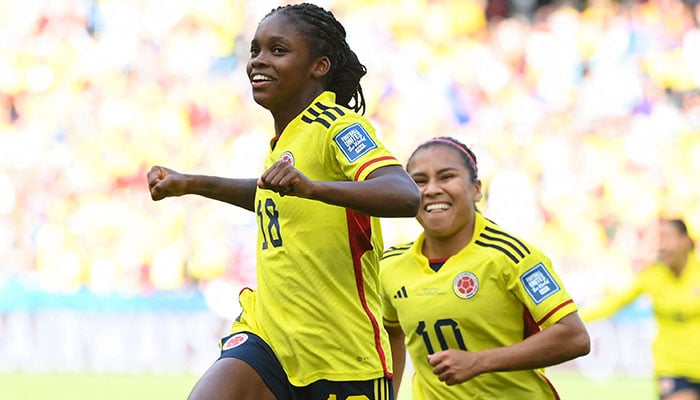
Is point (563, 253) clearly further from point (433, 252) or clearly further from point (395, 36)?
point (433, 252)

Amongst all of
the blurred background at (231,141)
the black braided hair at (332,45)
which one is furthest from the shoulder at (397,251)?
the blurred background at (231,141)

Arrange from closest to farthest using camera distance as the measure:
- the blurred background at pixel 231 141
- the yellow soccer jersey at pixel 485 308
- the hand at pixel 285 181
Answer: the hand at pixel 285 181 → the yellow soccer jersey at pixel 485 308 → the blurred background at pixel 231 141

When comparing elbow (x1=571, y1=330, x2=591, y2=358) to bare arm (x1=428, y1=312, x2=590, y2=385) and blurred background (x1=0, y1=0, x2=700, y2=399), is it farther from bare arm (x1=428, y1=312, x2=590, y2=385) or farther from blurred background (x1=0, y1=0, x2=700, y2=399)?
blurred background (x1=0, y1=0, x2=700, y2=399)

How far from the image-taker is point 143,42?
16.9 meters

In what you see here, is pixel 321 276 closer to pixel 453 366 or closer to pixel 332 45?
pixel 453 366

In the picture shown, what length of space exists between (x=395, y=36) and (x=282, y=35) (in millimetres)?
12833

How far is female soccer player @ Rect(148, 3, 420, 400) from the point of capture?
416 cm

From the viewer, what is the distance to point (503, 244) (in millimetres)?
5066

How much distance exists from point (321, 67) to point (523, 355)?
4.42ft

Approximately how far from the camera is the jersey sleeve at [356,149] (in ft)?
12.8

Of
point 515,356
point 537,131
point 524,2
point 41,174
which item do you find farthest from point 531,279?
point 524,2

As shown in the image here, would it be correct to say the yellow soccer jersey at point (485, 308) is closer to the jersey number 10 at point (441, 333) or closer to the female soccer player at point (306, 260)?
the jersey number 10 at point (441, 333)

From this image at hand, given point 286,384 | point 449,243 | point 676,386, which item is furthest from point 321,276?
point 676,386

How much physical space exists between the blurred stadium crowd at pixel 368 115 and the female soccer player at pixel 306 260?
32.4ft
